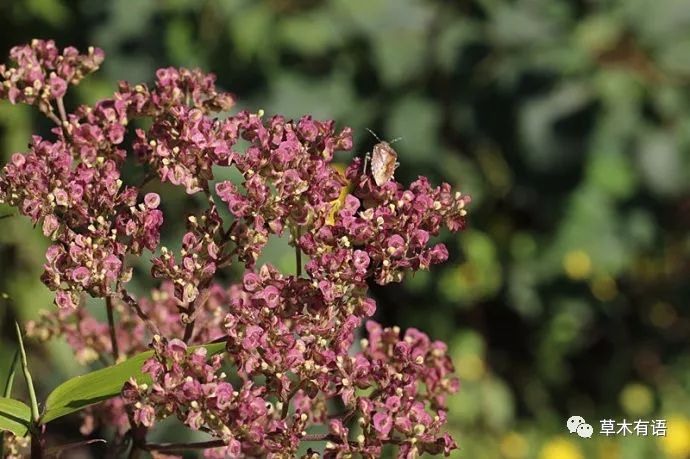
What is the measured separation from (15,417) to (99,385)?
8cm

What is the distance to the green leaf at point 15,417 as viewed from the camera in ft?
3.27

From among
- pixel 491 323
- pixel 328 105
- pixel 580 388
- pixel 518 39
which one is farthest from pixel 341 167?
pixel 580 388

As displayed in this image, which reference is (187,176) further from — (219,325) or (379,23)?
(379,23)

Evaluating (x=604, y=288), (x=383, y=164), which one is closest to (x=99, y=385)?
(x=383, y=164)

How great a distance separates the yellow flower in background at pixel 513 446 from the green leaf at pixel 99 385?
2.41 m

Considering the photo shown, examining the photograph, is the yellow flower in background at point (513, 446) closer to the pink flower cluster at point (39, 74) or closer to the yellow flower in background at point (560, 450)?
the yellow flower in background at point (560, 450)

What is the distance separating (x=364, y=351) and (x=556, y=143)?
1.67m

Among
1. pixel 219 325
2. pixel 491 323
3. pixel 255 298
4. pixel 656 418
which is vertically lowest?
pixel 255 298

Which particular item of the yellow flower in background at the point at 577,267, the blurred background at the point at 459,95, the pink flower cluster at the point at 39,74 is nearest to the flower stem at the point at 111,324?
the pink flower cluster at the point at 39,74

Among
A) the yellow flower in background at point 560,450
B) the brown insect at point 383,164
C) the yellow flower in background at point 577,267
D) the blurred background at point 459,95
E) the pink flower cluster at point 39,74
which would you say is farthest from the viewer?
the yellow flower in background at point 560,450

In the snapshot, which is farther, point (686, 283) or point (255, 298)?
point (686, 283)

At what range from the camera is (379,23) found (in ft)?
9.02

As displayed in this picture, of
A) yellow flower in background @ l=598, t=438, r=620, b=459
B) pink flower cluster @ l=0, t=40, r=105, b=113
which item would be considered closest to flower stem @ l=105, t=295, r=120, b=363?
pink flower cluster @ l=0, t=40, r=105, b=113

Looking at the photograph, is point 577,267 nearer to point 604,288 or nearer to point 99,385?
point 604,288
